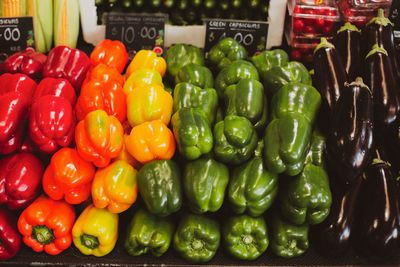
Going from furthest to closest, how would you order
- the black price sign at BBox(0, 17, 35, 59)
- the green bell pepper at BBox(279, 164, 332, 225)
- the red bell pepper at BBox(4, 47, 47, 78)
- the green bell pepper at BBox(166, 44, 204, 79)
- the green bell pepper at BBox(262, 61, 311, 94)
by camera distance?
the black price sign at BBox(0, 17, 35, 59) < the green bell pepper at BBox(166, 44, 204, 79) < the red bell pepper at BBox(4, 47, 47, 78) < the green bell pepper at BBox(262, 61, 311, 94) < the green bell pepper at BBox(279, 164, 332, 225)

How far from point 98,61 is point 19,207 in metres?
0.79

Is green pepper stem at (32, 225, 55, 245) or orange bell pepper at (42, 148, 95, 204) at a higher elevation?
orange bell pepper at (42, 148, 95, 204)

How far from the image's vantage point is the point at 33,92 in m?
1.71

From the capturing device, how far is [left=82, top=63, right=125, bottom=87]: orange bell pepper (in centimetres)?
178

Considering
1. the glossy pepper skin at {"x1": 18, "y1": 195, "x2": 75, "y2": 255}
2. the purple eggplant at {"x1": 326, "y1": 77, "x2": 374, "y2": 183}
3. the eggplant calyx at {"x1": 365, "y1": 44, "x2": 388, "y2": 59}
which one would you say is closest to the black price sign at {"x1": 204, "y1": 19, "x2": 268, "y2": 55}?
the eggplant calyx at {"x1": 365, "y1": 44, "x2": 388, "y2": 59}

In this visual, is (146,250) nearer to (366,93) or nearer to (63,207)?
(63,207)

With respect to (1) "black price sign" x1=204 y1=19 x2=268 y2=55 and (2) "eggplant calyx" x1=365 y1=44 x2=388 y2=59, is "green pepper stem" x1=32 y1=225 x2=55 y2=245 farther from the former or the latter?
(2) "eggplant calyx" x1=365 y1=44 x2=388 y2=59

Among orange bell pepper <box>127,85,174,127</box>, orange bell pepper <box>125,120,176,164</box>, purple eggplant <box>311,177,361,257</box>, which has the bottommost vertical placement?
purple eggplant <box>311,177,361,257</box>

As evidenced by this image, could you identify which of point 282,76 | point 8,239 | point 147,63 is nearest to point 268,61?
point 282,76

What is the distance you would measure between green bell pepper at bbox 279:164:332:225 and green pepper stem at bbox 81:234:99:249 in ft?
2.30

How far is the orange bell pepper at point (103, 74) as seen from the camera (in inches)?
70.2

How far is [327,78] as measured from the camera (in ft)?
5.62

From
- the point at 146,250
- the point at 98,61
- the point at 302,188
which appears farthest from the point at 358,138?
the point at 98,61

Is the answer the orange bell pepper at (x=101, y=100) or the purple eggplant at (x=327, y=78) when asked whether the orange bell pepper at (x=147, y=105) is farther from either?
the purple eggplant at (x=327, y=78)
